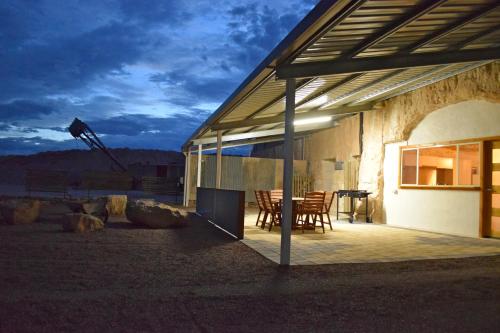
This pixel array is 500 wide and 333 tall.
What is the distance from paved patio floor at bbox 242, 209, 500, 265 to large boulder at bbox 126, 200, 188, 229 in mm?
1590

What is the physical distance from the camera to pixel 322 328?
3457mm

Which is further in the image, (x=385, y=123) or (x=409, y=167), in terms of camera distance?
(x=385, y=123)

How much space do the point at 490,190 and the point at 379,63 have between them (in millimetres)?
4457

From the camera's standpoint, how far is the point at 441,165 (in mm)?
10539

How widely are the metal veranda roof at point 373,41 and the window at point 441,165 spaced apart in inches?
66.8

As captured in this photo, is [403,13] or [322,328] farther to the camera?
[403,13]

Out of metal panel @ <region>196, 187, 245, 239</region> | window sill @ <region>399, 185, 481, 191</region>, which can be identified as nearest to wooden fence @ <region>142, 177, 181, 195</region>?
metal panel @ <region>196, 187, 245, 239</region>

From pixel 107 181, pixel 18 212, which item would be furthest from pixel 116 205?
pixel 107 181

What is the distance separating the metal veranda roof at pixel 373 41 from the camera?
17.2ft

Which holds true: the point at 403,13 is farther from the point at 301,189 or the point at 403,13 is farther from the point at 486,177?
the point at 301,189

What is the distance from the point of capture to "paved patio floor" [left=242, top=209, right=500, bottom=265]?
267 inches

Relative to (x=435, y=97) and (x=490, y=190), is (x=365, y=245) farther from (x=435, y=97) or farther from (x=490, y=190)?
(x=435, y=97)

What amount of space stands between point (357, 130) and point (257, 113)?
3.87 meters

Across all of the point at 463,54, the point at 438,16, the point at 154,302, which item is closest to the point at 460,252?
the point at 463,54
